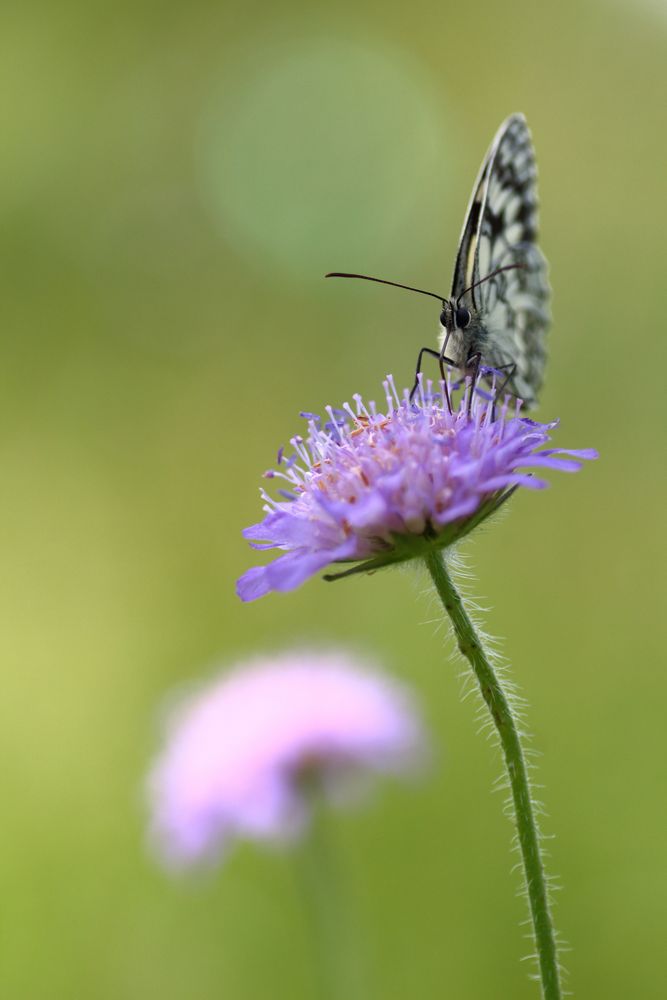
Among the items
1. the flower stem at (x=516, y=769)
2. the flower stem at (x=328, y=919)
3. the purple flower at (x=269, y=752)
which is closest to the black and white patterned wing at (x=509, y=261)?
the flower stem at (x=516, y=769)

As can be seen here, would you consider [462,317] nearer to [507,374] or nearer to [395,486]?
[507,374]

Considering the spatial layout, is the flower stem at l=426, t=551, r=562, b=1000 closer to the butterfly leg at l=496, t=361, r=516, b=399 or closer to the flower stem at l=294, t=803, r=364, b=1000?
the butterfly leg at l=496, t=361, r=516, b=399

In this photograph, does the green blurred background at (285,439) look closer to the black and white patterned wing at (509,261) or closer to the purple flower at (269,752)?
the purple flower at (269,752)

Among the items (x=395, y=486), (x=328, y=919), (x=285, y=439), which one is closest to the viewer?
(x=395, y=486)

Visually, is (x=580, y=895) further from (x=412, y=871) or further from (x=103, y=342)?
(x=103, y=342)

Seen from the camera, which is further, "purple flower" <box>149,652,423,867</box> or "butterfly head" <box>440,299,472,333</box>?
"purple flower" <box>149,652,423,867</box>

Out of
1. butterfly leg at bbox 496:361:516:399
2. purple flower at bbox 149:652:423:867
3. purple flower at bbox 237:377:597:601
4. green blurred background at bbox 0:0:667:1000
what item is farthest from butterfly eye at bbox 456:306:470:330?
green blurred background at bbox 0:0:667:1000

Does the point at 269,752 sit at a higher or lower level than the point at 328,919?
higher

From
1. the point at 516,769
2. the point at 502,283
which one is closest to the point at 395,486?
the point at 516,769
